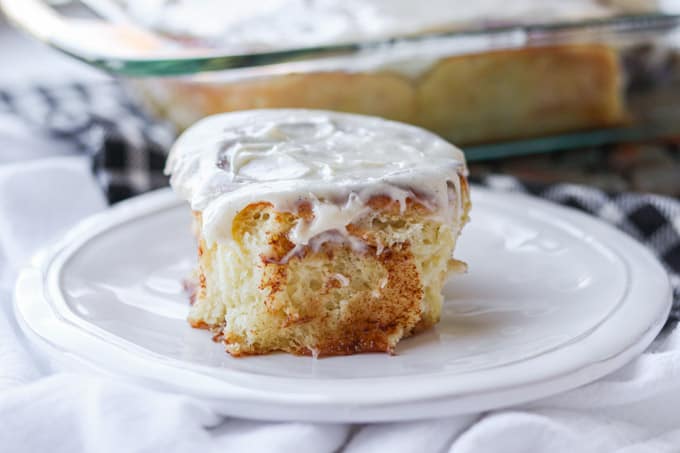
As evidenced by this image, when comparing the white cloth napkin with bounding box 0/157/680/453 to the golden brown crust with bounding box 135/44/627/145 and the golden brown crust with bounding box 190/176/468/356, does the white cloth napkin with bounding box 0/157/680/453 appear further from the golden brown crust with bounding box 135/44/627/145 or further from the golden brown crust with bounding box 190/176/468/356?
the golden brown crust with bounding box 135/44/627/145

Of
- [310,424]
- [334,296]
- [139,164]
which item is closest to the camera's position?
[310,424]

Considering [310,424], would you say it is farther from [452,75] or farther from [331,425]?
[452,75]

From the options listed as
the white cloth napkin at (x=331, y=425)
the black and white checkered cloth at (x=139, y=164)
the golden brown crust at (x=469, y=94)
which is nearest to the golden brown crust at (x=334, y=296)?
the white cloth napkin at (x=331, y=425)

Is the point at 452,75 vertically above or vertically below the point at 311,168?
below

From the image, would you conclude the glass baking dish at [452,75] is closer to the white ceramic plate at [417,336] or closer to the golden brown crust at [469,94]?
the golden brown crust at [469,94]

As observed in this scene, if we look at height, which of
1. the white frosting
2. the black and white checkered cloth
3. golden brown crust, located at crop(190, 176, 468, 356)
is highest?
the white frosting

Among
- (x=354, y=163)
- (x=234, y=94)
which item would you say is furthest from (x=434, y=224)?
(x=234, y=94)

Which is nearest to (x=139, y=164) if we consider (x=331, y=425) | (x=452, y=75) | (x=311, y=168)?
(x=452, y=75)

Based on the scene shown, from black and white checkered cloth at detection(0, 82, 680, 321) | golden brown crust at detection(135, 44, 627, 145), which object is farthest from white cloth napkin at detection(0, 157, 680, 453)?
golden brown crust at detection(135, 44, 627, 145)
